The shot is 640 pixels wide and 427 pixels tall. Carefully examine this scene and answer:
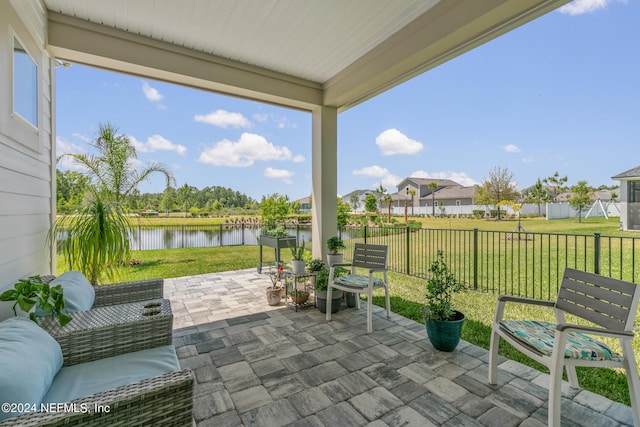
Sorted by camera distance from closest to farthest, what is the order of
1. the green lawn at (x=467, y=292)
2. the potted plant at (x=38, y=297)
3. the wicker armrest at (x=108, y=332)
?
the potted plant at (x=38, y=297) < the wicker armrest at (x=108, y=332) < the green lawn at (x=467, y=292)

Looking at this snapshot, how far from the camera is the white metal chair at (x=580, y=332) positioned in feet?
4.93

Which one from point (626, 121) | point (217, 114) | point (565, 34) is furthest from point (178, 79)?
point (217, 114)

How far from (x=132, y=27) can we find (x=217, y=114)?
215 inches

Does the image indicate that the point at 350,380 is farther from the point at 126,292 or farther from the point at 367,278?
the point at 126,292

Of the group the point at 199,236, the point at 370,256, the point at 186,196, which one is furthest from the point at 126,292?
the point at 199,236

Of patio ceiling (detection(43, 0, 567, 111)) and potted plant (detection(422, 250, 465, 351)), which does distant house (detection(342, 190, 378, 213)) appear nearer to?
patio ceiling (detection(43, 0, 567, 111))

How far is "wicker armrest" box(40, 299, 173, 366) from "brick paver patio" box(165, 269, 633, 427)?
590mm

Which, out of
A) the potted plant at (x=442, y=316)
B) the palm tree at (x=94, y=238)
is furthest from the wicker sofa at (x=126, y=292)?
the potted plant at (x=442, y=316)

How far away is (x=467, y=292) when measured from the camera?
406cm

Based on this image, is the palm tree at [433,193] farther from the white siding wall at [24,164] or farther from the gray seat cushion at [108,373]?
the white siding wall at [24,164]

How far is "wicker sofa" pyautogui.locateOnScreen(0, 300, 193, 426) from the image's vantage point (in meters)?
0.93

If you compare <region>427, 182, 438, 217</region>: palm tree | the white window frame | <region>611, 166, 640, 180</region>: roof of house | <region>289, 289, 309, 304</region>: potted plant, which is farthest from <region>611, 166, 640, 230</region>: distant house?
the white window frame

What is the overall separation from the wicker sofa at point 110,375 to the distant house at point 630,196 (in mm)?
3478

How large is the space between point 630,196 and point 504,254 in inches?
101
